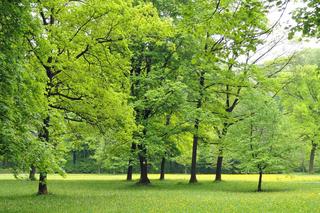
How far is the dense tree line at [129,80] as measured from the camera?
962cm

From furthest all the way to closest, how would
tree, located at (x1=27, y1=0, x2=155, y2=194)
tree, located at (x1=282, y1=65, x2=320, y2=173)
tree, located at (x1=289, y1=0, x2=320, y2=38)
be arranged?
tree, located at (x1=282, y1=65, x2=320, y2=173)
tree, located at (x1=27, y1=0, x2=155, y2=194)
tree, located at (x1=289, y1=0, x2=320, y2=38)

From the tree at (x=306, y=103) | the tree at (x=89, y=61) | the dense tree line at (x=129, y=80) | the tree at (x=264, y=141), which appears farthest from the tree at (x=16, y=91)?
the tree at (x=306, y=103)

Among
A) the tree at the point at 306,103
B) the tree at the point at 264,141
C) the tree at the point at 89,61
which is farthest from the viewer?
the tree at the point at 306,103

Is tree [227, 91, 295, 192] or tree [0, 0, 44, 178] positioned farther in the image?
tree [227, 91, 295, 192]

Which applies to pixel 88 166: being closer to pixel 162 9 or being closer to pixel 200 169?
pixel 200 169

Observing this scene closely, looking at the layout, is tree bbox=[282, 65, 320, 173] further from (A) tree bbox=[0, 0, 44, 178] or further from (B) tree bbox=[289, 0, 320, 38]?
(A) tree bbox=[0, 0, 44, 178]

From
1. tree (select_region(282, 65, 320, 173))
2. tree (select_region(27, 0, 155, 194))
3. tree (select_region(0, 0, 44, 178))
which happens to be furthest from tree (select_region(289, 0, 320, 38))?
tree (select_region(282, 65, 320, 173))

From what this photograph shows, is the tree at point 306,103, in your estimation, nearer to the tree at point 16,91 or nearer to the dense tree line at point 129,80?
the dense tree line at point 129,80

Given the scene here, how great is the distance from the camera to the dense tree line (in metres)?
9.62

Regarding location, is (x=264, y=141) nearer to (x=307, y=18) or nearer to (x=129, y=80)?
(x=129, y=80)

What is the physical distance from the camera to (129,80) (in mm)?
27312

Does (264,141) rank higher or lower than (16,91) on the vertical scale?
lower

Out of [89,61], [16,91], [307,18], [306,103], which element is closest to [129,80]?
[89,61]

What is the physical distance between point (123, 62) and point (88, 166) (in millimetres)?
63679
